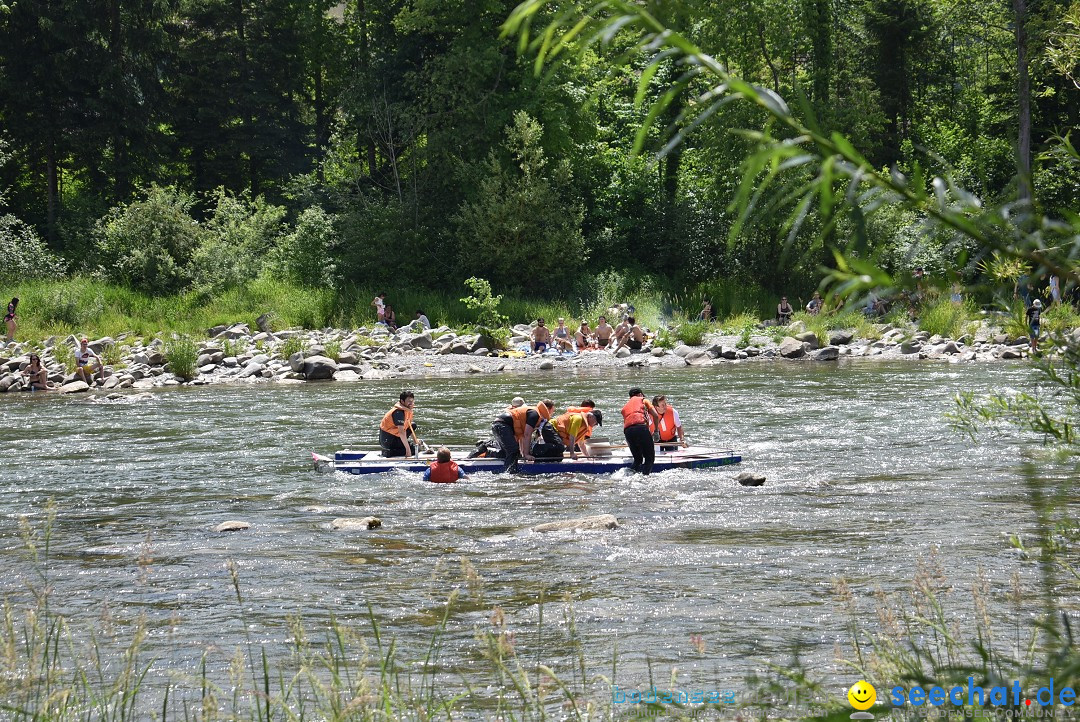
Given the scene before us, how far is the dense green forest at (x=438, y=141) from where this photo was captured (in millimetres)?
36594

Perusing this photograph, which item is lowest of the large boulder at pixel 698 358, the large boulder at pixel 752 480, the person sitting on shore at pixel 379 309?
the large boulder at pixel 752 480

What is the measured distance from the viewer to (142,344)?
31250 mm

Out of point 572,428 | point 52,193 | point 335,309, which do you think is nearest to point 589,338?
point 335,309

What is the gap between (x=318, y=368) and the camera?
27906 millimetres

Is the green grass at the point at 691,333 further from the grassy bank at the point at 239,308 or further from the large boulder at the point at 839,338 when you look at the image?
the large boulder at the point at 839,338

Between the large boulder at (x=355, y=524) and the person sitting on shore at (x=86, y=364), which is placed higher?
the person sitting on shore at (x=86, y=364)

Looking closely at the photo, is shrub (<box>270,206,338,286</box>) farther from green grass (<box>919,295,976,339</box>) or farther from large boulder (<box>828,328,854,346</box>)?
green grass (<box>919,295,976,339</box>)

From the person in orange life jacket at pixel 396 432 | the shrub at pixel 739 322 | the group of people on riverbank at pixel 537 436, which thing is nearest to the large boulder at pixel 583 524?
the group of people on riverbank at pixel 537 436

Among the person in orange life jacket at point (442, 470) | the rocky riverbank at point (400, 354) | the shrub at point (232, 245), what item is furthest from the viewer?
the shrub at point (232, 245)

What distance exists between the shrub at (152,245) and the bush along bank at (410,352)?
369 cm

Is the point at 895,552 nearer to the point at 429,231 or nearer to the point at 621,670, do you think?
the point at 621,670

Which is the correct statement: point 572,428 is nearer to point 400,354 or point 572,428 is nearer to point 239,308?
point 400,354

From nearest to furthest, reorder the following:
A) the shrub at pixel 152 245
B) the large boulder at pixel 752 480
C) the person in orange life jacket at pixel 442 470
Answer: the large boulder at pixel 752 480 → the person in orange life jacket at pixel 442 470 → the shrub at pixel 152 245

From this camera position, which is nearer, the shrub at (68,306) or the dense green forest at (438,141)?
the shrub at (68,306)
